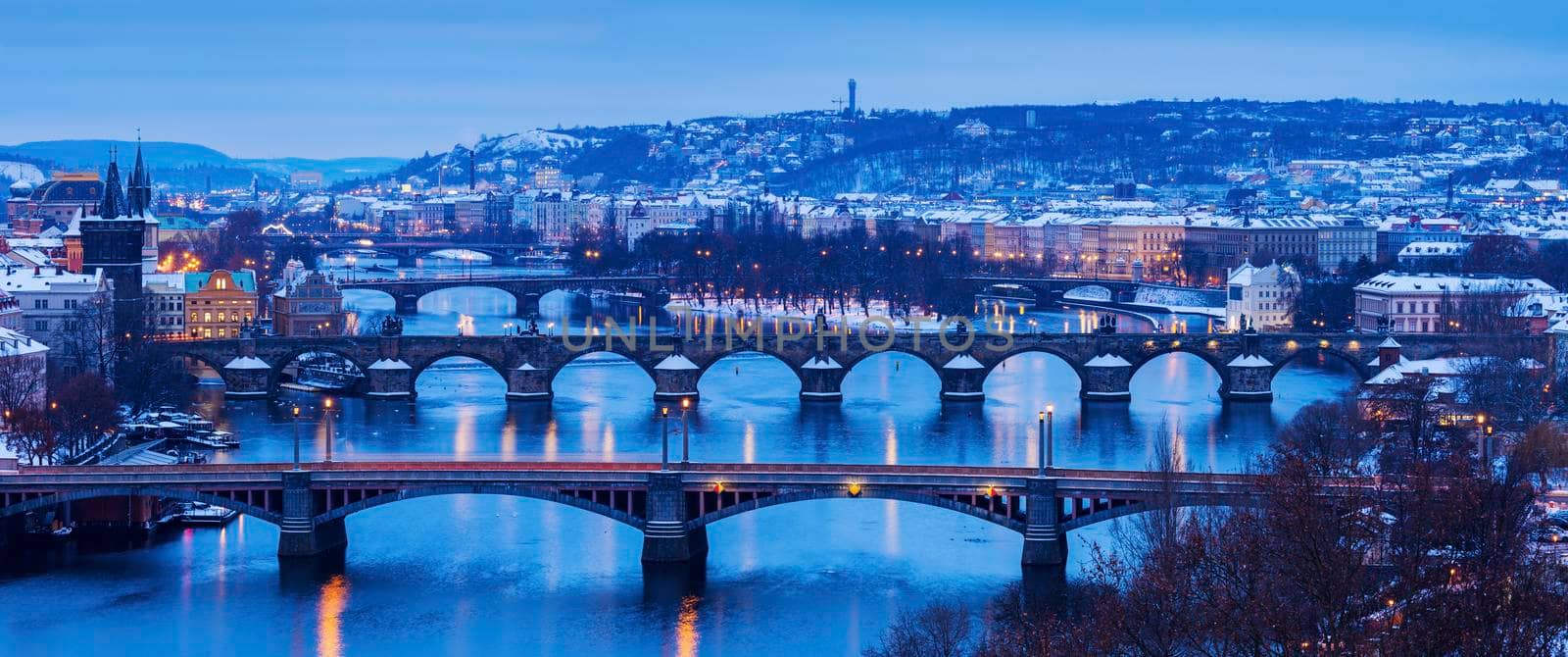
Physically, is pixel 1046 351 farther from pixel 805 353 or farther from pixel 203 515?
pixel 203 515

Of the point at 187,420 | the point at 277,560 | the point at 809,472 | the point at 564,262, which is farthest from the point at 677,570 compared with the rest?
the point at 564,262

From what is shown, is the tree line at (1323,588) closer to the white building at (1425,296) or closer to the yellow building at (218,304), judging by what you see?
the white building at (1425,296)

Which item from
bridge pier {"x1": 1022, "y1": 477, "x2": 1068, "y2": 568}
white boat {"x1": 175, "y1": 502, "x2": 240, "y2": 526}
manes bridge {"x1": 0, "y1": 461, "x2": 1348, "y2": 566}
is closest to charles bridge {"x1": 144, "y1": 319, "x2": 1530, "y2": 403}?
white boat {"x1": 175, "y1": 502, "x2": 240, "y2": 526}

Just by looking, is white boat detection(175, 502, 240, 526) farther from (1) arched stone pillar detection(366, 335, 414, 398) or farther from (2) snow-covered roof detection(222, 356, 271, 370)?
(2) snow-covered roof detection(222, 356, 271, 370)

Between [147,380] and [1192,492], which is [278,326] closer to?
[147,380]

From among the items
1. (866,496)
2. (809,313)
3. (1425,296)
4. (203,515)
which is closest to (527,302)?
(809,313)
